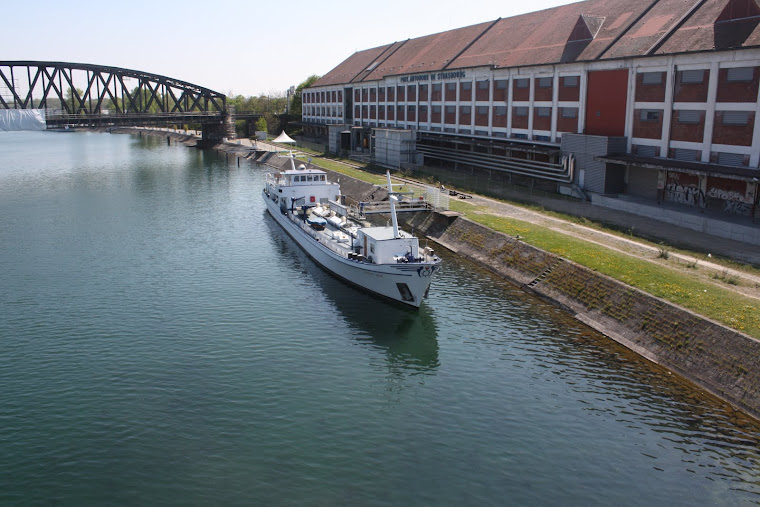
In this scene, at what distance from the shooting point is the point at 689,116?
51250 mm

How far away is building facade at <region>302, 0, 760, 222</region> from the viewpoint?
48.3 m

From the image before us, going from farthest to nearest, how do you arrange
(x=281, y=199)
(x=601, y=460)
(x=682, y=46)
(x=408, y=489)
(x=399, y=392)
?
1. (x=281, y=199)
2. (x=682, y=46)
3. (x=399, y=392)
4. (x=601, y=460)
5. (x=408, y=489)

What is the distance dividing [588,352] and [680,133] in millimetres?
28839

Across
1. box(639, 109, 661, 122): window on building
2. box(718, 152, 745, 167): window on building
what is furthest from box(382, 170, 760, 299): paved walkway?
box(639, 109, 661, 122): window on building

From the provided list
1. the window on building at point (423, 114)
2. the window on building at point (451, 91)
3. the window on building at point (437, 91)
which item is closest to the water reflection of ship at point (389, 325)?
the window on building at point (451, 91)

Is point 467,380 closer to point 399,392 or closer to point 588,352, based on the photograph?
point 399,392

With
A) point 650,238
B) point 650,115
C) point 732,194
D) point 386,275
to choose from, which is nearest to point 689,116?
point 650,115

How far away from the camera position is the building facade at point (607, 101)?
48344mm

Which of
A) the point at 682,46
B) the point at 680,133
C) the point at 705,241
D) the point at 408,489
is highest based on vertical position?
the point at 682,46

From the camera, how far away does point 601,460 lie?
904 inches

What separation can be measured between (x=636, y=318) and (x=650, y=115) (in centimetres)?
2845

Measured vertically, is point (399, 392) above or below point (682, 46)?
below

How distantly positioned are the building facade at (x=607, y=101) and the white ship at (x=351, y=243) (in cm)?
2317

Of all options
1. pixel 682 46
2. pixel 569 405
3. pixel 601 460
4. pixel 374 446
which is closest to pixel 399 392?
pixel 374 446
